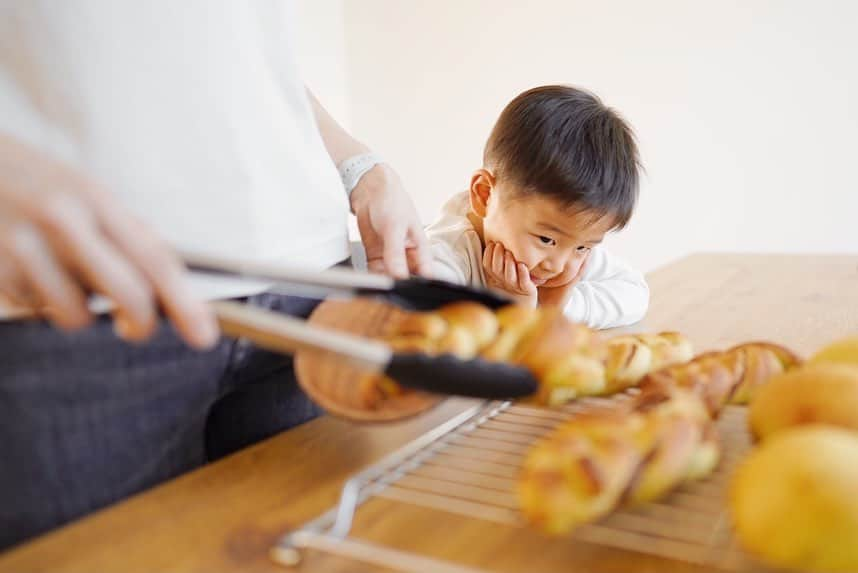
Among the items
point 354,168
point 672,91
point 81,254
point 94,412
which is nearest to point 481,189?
point 354,168

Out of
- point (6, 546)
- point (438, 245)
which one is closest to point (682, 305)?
point (438, 245)

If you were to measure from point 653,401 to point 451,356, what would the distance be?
0.17 m

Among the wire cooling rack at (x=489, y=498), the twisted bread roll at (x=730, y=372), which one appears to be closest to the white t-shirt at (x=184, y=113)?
the wire cooling rack at (x=489, y=498)

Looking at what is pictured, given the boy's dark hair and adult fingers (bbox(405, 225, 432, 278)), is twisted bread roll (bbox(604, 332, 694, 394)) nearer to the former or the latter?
adult fingers (bbox(405, 225, 432, 278))

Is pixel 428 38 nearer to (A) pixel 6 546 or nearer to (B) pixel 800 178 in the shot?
(B) pixel 800 178

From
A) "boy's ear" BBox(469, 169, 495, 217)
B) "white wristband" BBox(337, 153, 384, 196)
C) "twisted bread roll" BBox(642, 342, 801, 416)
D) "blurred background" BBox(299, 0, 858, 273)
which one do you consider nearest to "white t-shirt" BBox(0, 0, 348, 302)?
"white wristband" BBox(337, 153, 384, 196)

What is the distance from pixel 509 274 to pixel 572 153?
234mm

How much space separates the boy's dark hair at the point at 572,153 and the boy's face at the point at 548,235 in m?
0.02

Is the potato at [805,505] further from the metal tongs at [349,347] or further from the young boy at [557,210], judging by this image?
the young boy at [557,210]

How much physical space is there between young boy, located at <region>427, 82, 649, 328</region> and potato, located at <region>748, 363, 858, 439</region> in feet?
2.15

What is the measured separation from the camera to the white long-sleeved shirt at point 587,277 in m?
1.11

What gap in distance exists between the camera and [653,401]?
48 cm

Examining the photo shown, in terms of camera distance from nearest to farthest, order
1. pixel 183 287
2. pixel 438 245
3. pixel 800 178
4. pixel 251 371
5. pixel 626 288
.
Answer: pixel 183 287, pixel 251 371, pixel 626 288, pixel 438 245, pixel 800 178

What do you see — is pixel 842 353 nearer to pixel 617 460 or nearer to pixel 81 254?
pixel 617 460
